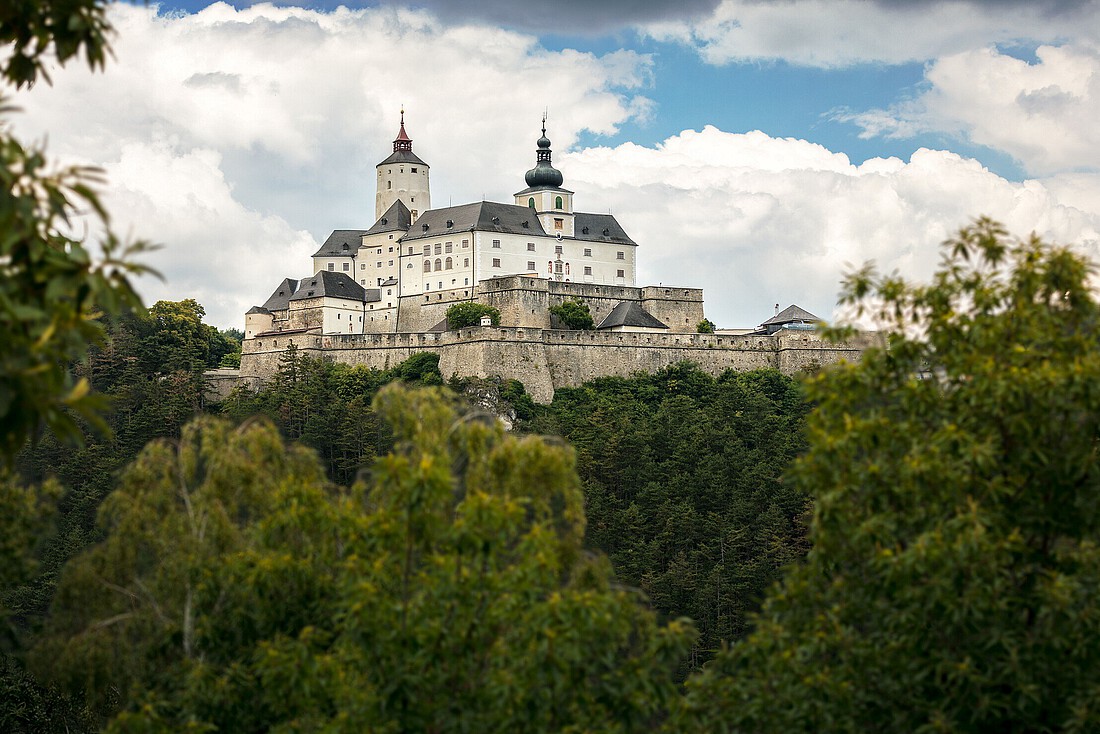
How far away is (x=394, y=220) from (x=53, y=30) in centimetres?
6752

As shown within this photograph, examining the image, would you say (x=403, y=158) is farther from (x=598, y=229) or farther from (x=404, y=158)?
(x=598, y=229)

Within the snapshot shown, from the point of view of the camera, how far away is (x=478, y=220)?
2872 inches

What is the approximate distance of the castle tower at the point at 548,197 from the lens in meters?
75.7

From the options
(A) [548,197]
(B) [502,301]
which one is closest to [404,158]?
(A) [548,197]

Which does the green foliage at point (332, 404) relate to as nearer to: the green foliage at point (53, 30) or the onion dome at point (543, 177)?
the onion dome at point (543, 177)

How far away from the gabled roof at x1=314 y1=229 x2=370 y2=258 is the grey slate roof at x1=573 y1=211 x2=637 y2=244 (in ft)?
39.8

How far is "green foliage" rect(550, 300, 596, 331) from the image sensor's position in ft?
214

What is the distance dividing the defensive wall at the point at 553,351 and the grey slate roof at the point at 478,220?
36.2 feet

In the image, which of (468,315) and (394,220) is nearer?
(468,315)

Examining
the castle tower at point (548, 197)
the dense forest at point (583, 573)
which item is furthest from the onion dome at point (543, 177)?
the dense forest at point (583, 573)

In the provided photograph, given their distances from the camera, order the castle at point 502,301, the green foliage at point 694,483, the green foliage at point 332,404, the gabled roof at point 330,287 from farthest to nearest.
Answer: the gabled roof at point 330,287
the castle at point 502,301
the green foliage at point 332,404
the green foliage at point 694,483

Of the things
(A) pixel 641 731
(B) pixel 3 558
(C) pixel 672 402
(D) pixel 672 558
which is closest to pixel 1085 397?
(A) pixel 641 731

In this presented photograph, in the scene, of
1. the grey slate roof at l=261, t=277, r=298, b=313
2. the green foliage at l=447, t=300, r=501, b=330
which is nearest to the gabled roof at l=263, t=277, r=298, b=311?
the grey slate roof at l=261, t=277, r=298, b=313

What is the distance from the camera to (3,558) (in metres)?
13.9
